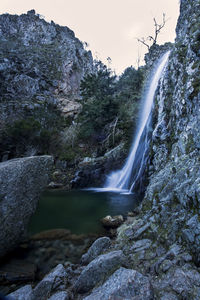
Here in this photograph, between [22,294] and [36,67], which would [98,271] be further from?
[36,67]

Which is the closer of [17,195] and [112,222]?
[17,195]

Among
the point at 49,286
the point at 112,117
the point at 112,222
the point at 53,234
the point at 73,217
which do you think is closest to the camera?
the point at 49,286

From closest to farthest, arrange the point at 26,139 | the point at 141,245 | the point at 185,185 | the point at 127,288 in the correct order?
the point at 127,288
the point at 141,245
the point at 185,185
the point at 26,139

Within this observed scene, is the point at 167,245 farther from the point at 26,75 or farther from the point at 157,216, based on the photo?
the point at 26,75

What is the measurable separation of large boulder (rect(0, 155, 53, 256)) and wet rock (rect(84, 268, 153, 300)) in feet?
8.88

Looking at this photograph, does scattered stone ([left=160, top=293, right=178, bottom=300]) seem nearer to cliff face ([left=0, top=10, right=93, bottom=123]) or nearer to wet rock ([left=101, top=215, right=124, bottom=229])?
wet rock ([left=101, top=215, right=124, bottom=229])

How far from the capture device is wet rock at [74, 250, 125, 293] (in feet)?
7.39

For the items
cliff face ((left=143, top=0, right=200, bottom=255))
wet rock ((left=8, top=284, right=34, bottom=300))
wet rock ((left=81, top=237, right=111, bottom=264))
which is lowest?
wet rock ((left=8, top=284, right=34, bottom=300))

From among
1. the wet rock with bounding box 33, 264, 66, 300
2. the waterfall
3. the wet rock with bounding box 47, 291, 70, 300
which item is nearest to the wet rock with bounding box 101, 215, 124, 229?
the wet rock with bounding box 33, 264, 66, 300

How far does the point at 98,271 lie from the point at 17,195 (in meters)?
2.53

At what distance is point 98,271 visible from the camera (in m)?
2.35

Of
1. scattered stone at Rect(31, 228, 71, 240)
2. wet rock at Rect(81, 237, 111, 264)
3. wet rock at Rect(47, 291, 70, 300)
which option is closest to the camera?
wet rock at Rect(47, 291, 70, 300)

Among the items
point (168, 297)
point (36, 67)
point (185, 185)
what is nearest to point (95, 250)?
point (168, 297)

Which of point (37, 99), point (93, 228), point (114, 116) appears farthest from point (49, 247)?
point (37, 99)
